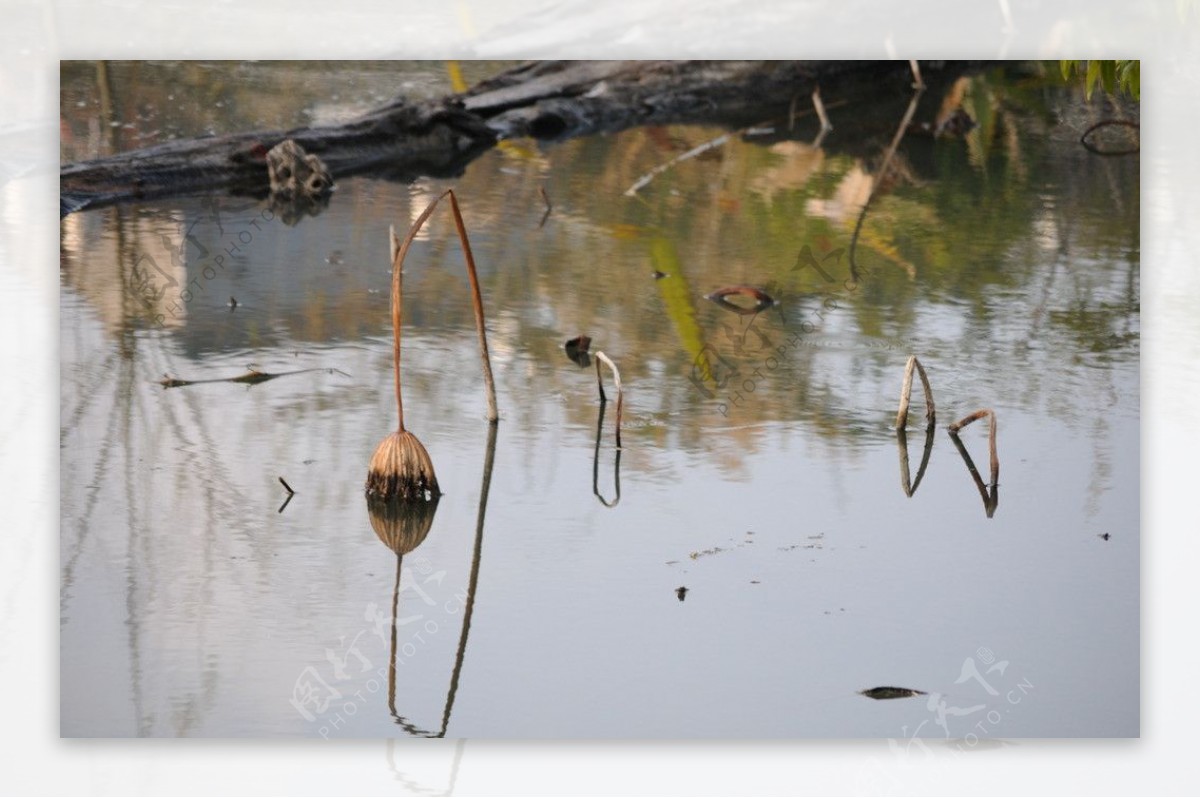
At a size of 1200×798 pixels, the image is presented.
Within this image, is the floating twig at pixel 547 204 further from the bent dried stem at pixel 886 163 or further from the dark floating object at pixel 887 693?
the dark floating object at pixel 887 693

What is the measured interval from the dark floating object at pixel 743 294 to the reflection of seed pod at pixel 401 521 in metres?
0.62

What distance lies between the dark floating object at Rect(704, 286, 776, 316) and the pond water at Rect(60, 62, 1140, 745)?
0.01 metres

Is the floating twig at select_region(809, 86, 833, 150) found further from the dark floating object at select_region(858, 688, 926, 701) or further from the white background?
the dark floating object at select_region(858, 688, 926, 701)

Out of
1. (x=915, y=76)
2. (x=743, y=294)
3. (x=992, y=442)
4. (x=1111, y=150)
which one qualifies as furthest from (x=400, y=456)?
A: (x=1111, y=150)

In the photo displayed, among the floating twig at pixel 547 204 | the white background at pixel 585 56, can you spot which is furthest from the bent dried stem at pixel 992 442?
the floating twig at pixel 547 204

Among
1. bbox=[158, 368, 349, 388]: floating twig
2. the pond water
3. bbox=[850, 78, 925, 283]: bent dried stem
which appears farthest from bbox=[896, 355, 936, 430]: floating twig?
bbox=[158, 368, 349, 388]: floating twig

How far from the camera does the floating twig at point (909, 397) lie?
309cm

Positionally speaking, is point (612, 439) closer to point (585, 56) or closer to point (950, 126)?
point (585, 56)

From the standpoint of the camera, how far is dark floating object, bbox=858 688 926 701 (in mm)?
2893

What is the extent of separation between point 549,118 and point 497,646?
979 millimetres

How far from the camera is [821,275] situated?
124 inches

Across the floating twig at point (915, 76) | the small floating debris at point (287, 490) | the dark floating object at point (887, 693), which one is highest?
the floating twig at point (915, 76)

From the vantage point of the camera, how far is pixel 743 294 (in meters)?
3.15

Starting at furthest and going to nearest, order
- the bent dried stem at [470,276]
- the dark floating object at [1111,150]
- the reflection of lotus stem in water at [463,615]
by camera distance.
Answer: the dark floating object at [1111,150] → the bent dried stem at [470,276] → the reflection of lotus stem in water at [463,615]
